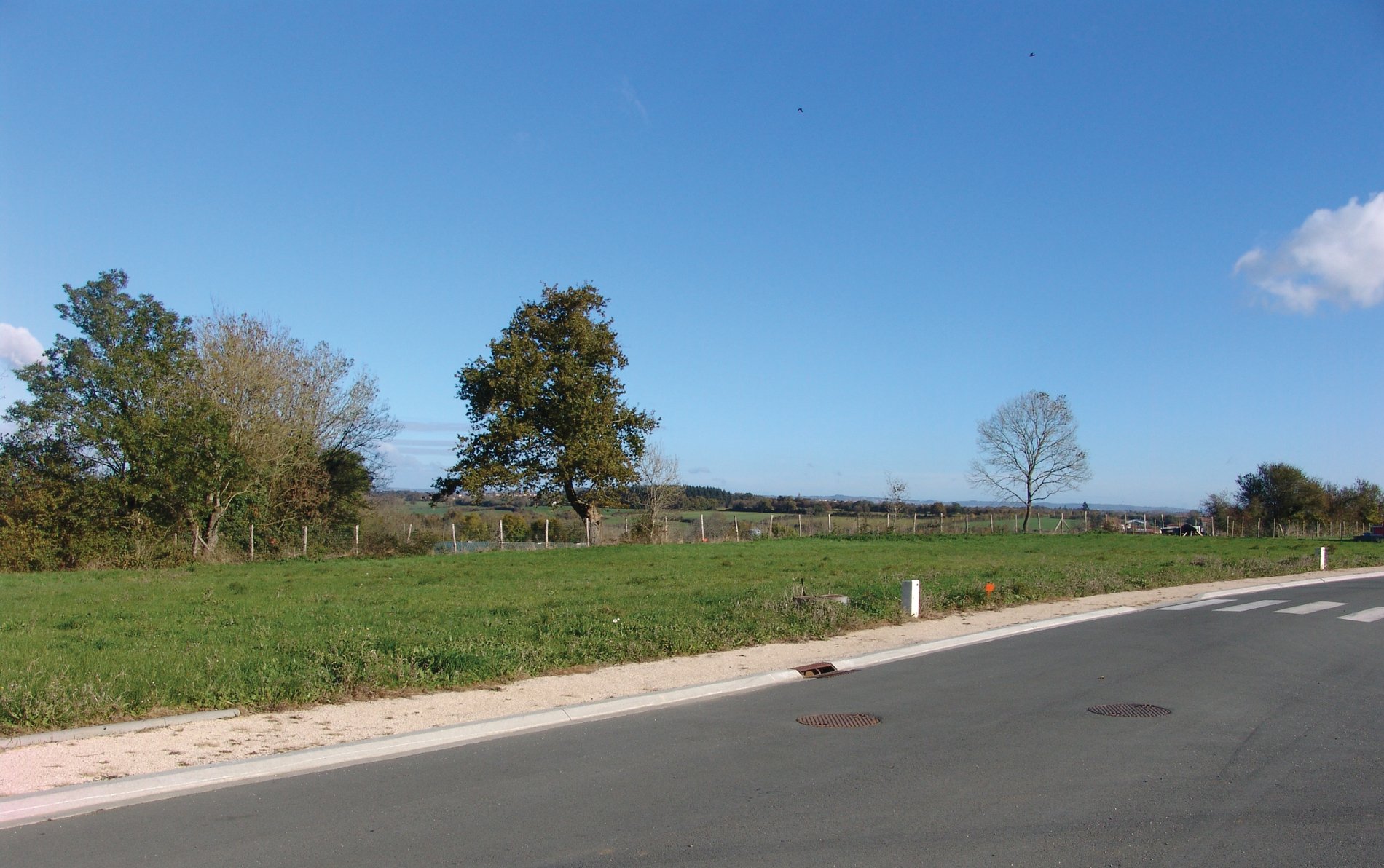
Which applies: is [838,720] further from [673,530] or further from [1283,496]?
[1283,496]

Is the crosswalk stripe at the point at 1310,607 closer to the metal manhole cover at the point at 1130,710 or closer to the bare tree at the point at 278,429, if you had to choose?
the metal manhole cover at the point at 1130,710

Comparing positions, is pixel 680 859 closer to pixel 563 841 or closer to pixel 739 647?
pixel 563 841

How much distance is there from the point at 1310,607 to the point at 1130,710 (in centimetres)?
1103

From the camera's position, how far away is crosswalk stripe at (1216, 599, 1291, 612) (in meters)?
16.5

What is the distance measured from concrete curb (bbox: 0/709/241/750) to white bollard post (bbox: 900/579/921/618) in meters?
10.3

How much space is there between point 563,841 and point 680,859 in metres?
0.73

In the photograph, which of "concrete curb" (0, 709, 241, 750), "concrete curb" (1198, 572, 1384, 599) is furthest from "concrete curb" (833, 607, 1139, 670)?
"concrete curb" (0, 709, 241, 750)

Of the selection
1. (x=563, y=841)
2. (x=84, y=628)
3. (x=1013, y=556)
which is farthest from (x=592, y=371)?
(x=563, y=841)

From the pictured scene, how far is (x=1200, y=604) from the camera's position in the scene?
1772 centimetres

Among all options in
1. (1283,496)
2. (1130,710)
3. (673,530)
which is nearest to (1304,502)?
(1283,496)

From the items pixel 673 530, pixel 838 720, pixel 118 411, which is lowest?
pixel 838 720

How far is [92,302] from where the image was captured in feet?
140

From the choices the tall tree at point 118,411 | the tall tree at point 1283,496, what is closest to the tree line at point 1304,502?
the tall tree at point 1283,496

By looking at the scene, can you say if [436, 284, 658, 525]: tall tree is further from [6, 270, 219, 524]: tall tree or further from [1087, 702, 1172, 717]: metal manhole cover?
[1087, 702, 1172, 717]: metal manhole cover
